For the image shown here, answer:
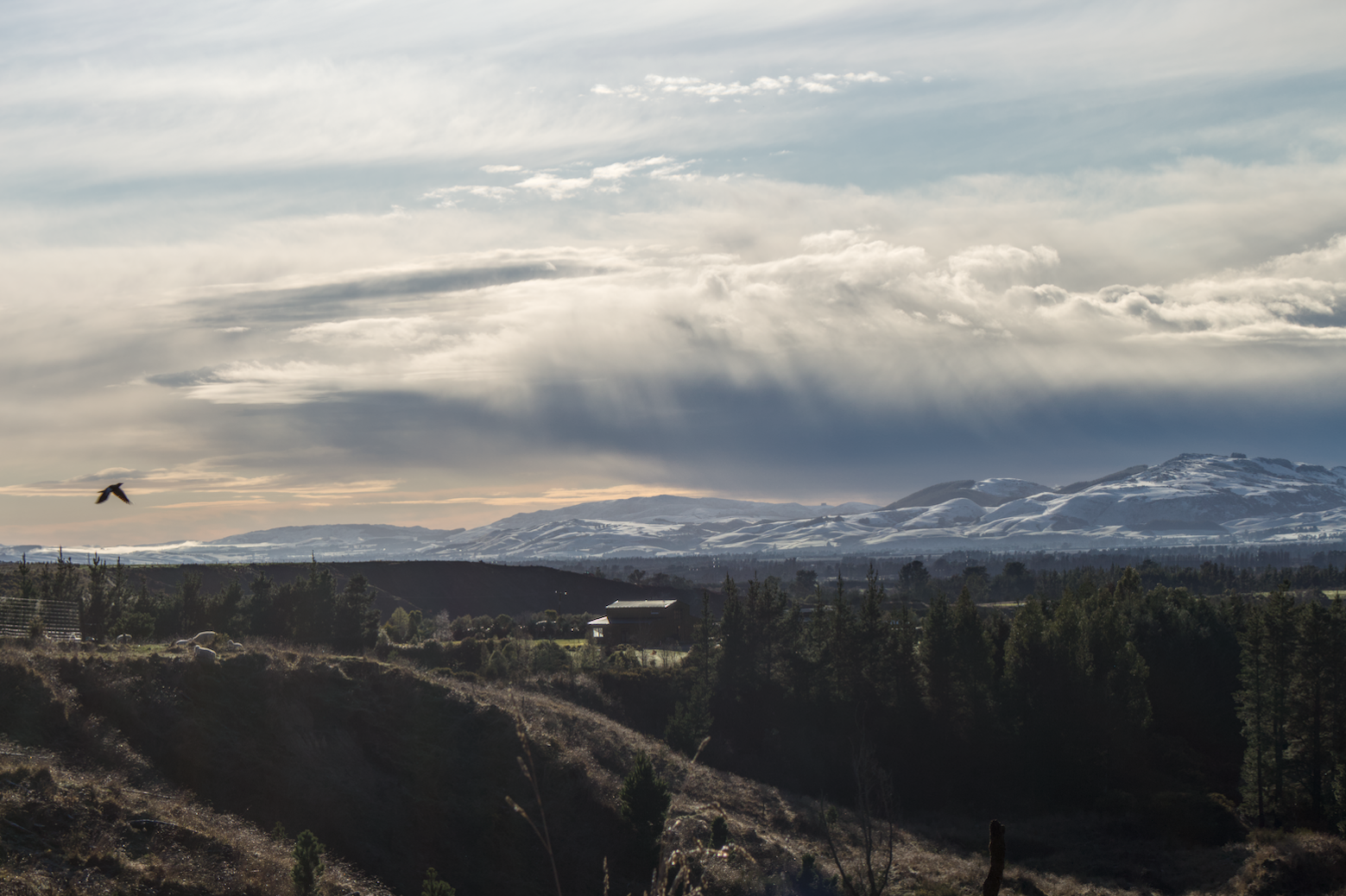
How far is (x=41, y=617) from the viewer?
61.8m

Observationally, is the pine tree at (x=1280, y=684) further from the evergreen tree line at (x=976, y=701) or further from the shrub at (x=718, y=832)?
the shrub at (x=718, y=832)

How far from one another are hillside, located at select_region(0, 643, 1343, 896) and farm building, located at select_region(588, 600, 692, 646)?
63470mm

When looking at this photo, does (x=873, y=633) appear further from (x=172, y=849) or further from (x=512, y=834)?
(x=172, y=849)

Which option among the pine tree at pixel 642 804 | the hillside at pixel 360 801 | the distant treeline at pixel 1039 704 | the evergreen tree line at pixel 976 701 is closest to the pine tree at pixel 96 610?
the hillside at pixel 360 801

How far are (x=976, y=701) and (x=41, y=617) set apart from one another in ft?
233

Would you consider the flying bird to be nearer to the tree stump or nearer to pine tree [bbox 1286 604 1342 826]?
the tree stump

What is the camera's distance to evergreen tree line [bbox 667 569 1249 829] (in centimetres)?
7656

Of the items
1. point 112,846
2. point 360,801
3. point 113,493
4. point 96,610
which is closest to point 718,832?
point 360,801

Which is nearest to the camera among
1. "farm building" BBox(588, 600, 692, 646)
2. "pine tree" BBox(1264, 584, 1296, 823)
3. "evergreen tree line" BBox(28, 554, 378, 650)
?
"pine tree" BBox(1264, 584, 1296, 823)

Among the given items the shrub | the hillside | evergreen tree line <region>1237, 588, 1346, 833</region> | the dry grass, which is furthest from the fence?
evergreen tree line <region>1237, 588, 1346, 833</region>

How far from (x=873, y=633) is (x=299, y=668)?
52.2 meters

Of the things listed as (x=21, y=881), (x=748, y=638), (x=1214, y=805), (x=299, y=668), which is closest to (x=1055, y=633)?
(x=1214, y=805)

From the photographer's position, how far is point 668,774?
59750mm

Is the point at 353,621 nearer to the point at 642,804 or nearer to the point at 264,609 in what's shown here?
the point at 264,609
